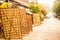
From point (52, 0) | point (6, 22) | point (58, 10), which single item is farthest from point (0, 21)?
point (52, 0)

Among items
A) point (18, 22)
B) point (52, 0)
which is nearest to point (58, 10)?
point (52, 0)

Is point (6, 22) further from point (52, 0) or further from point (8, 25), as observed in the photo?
point (52, 0)

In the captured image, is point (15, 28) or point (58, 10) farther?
point (58, 10)

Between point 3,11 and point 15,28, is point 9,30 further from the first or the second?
point 3,11

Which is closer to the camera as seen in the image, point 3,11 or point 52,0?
point 3,11

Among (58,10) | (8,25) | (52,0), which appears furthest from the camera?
(52,0)

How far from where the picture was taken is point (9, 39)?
11.4 feet

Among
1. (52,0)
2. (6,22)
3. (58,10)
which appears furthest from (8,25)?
(52,0)

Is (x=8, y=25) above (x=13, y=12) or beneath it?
beneath

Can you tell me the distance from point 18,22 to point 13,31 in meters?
0.20

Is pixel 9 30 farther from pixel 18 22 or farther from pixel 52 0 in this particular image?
pixel 52 0

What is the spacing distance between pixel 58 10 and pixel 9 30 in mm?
15366

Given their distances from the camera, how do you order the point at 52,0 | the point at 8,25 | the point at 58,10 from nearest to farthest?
the point at 8,25
the point at 58,10
the point at 52,0

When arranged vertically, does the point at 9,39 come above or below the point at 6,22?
below
